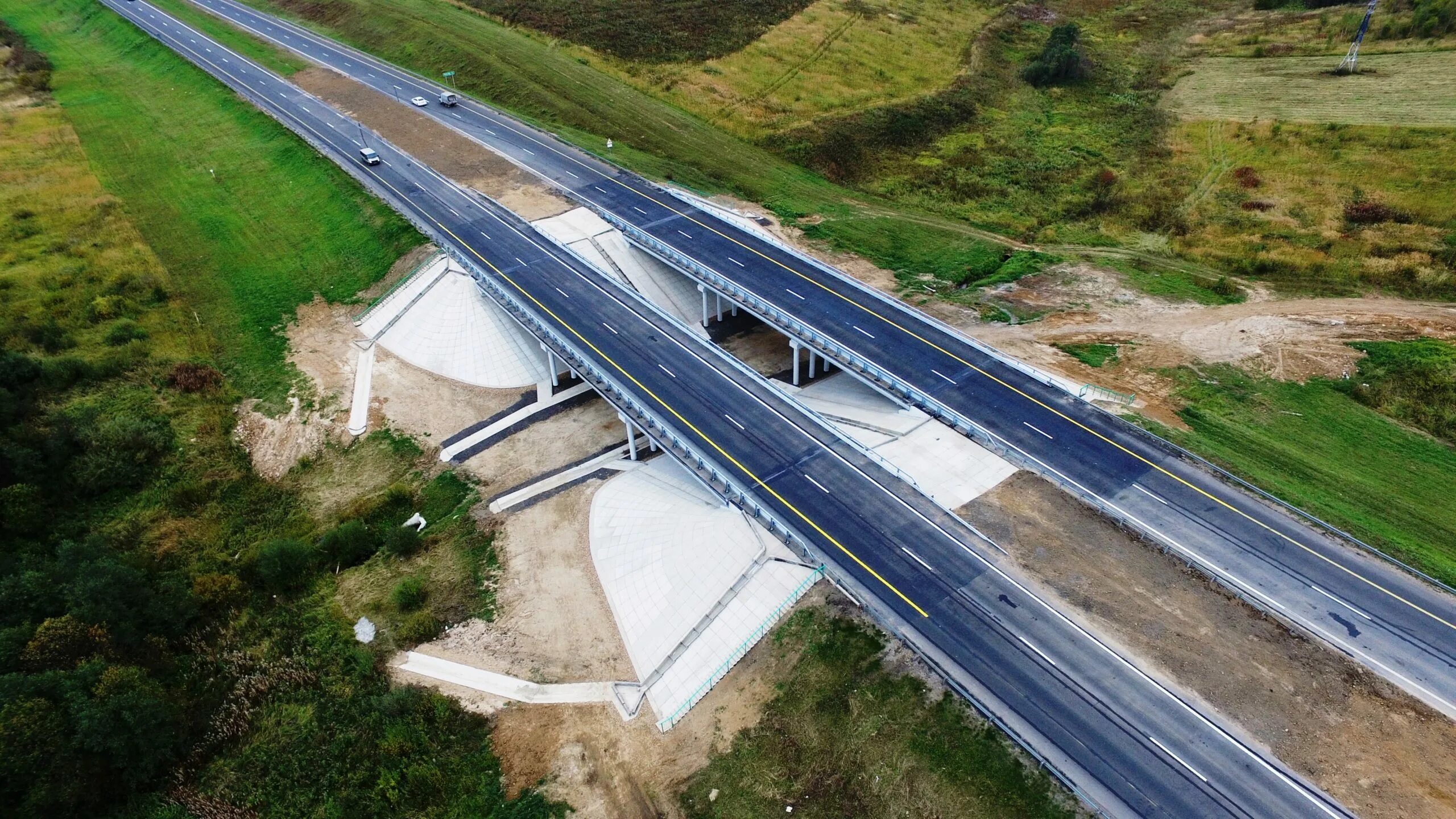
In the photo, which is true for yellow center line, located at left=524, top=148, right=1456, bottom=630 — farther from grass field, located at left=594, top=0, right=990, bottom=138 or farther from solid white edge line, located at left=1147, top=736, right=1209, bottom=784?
grass field, located at left=594, top=0, right=990, bottom=138

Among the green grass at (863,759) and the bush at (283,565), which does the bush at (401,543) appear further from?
the green grass at (863,759)

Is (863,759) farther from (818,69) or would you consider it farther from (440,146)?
(818,69)

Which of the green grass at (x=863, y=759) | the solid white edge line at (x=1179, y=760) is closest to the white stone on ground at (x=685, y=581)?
the green grass at (x=863, y=759)

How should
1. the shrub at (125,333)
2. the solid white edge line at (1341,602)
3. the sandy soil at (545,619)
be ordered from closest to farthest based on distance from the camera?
the solid white edge line at (1341,602)
the sandy soil at (545,619)
the shrub at (125,333)

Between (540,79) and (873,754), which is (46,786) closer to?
(873,754)

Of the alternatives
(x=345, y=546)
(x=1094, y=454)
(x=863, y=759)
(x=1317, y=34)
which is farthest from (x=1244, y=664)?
(x=1317, y=34)

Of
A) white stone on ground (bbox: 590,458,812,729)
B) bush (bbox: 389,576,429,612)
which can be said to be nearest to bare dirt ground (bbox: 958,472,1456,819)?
white stone on ground (bbox: 590,458,812,729)

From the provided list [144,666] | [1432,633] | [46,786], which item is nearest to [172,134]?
[144,666]
